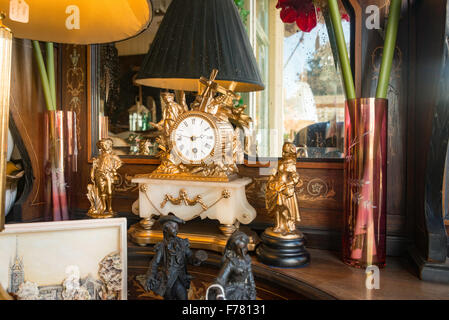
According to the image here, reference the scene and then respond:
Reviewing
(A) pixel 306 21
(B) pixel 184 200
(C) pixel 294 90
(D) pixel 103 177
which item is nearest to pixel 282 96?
(C) pixel 294 90

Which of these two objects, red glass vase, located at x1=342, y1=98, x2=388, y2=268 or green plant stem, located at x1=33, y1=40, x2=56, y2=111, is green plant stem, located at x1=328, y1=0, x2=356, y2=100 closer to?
red glass vase, located at x1=342, y1=98, x2=388, y2=268

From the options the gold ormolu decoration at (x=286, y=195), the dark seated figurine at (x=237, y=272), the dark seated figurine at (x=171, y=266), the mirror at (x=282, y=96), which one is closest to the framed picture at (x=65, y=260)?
the dark seated figurine at (x=171, y=266)

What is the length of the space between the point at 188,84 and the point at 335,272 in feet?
3.55

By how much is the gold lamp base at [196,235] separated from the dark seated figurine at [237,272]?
464mm

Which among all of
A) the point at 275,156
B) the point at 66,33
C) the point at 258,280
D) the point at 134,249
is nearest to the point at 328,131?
the point at 275,156

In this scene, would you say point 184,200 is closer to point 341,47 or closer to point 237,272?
point 237,272

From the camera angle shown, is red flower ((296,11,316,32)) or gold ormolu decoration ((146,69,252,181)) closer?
gold ormolu decoration ((146,69,252,181))

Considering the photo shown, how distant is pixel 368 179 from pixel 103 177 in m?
1.14

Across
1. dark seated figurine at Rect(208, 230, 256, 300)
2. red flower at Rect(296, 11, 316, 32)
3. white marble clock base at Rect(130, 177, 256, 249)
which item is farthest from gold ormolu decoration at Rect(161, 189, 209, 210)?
red flower at Rect(296, 11, 316, 32)

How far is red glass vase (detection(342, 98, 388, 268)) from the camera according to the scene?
4.01ft

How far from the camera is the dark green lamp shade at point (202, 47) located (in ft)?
4.47

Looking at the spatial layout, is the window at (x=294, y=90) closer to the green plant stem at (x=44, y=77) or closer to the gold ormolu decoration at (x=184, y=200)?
the gold ormolu decoration at (x=184, y=200)

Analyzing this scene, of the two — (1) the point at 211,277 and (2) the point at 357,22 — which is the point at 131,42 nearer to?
(2) the point at 357,22

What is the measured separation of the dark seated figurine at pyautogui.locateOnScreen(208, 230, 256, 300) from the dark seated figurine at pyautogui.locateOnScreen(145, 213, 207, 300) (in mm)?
129
